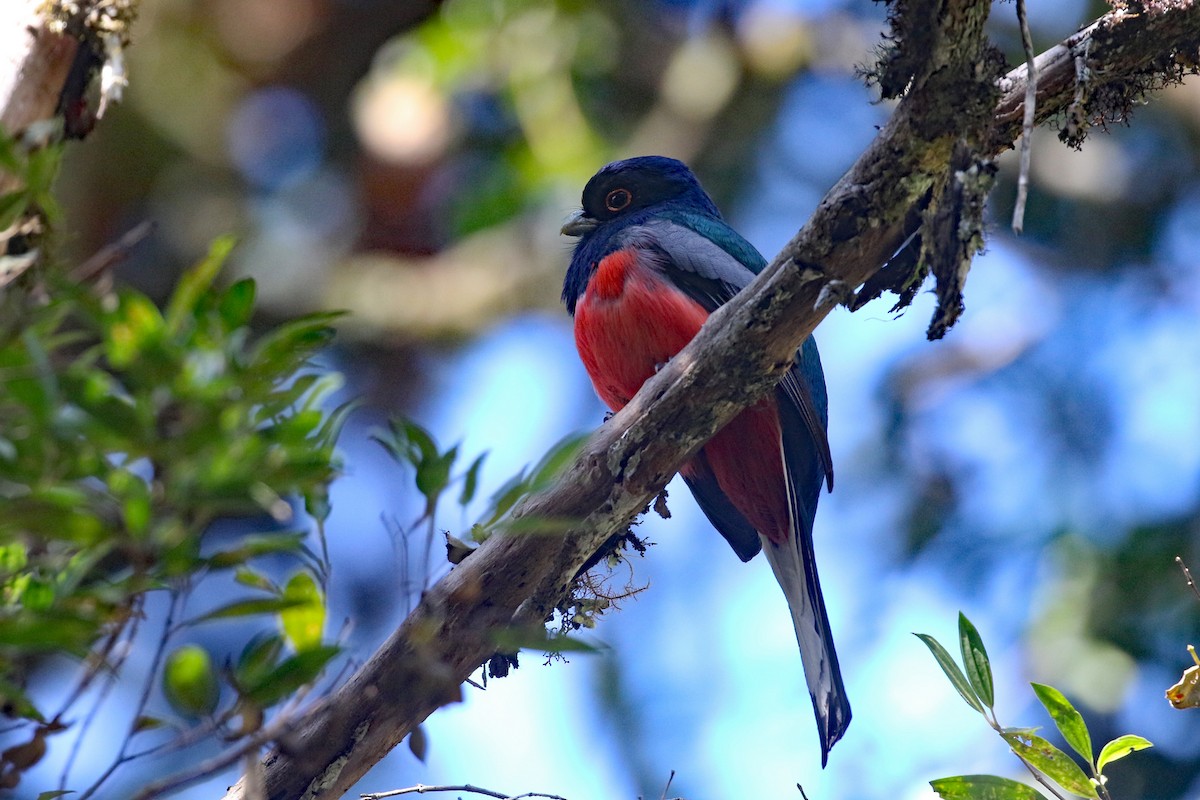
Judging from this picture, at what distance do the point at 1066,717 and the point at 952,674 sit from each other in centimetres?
26

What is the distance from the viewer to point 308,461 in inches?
53.0

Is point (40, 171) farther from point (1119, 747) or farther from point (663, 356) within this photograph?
point (663, 356)

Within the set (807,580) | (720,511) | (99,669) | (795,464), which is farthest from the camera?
(720,511)

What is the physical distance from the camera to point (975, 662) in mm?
2373

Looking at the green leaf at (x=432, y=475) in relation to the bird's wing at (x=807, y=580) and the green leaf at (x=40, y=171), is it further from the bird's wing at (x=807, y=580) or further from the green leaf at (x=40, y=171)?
the bird's wing at (x=807, y=580)

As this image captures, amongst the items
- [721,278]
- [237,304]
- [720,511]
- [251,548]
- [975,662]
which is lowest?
[975,662]

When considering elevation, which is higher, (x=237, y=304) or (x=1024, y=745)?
(x=237, y=304)

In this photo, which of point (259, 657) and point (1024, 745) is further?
point (1024, 745)

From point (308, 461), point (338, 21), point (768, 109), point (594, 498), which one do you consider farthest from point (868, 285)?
point (338, 21)

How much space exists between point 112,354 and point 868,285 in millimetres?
1688

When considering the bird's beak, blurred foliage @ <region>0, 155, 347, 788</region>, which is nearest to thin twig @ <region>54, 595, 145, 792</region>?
blurred foliage @ <region>0, 155, 347, 788</region>

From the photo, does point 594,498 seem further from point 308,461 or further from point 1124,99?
point 1124,99

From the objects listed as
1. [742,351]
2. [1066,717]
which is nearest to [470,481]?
[742,351]

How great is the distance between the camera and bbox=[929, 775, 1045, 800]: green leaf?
2295 mm
